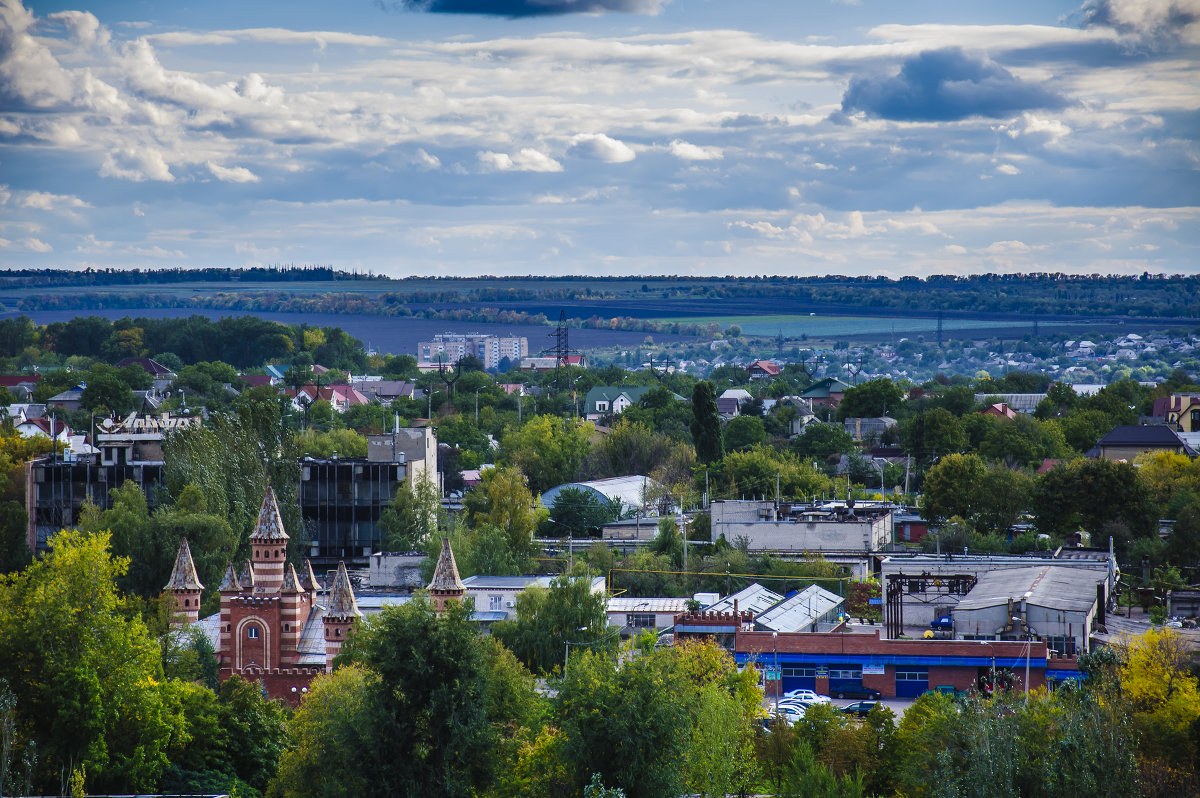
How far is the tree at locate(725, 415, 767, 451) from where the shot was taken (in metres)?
113

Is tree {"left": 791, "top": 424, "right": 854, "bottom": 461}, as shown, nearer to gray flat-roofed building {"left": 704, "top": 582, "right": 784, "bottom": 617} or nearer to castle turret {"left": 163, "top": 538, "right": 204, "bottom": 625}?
gray flat-roofed building {"left": 704, "top": 582, "right": 784, "bottom": 617}

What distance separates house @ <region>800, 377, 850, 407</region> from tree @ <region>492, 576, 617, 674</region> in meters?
108

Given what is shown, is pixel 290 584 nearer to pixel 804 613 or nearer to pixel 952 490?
pixel 804 613

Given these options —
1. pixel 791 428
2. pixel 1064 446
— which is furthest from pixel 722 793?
pixel 791 428

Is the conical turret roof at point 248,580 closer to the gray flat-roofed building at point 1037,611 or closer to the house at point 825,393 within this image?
the gray flat-roofed building at point 1037,611

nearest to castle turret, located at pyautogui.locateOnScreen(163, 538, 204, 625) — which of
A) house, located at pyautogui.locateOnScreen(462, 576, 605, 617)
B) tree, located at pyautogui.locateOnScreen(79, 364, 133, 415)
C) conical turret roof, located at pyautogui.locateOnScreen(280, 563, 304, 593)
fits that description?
conical turret roof, located at pyautogui.locateOnScreen(280, 563, 304, 593)

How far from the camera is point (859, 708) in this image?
1804 inches

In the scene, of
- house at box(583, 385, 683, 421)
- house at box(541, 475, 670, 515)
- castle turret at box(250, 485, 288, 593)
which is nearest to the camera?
castle turret at box(250, 485, 288, 593)

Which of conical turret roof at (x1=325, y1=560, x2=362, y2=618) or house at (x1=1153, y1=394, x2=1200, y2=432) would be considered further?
house at (x1=1153, y1=394, x2=1200, y2=432)

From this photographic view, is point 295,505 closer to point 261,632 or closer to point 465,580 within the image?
point 465,580

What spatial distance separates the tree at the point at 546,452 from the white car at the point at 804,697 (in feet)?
158

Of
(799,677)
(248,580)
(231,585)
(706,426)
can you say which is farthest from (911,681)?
(706,426)

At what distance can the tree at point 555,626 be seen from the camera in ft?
161

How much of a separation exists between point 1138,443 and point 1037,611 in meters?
52.0
